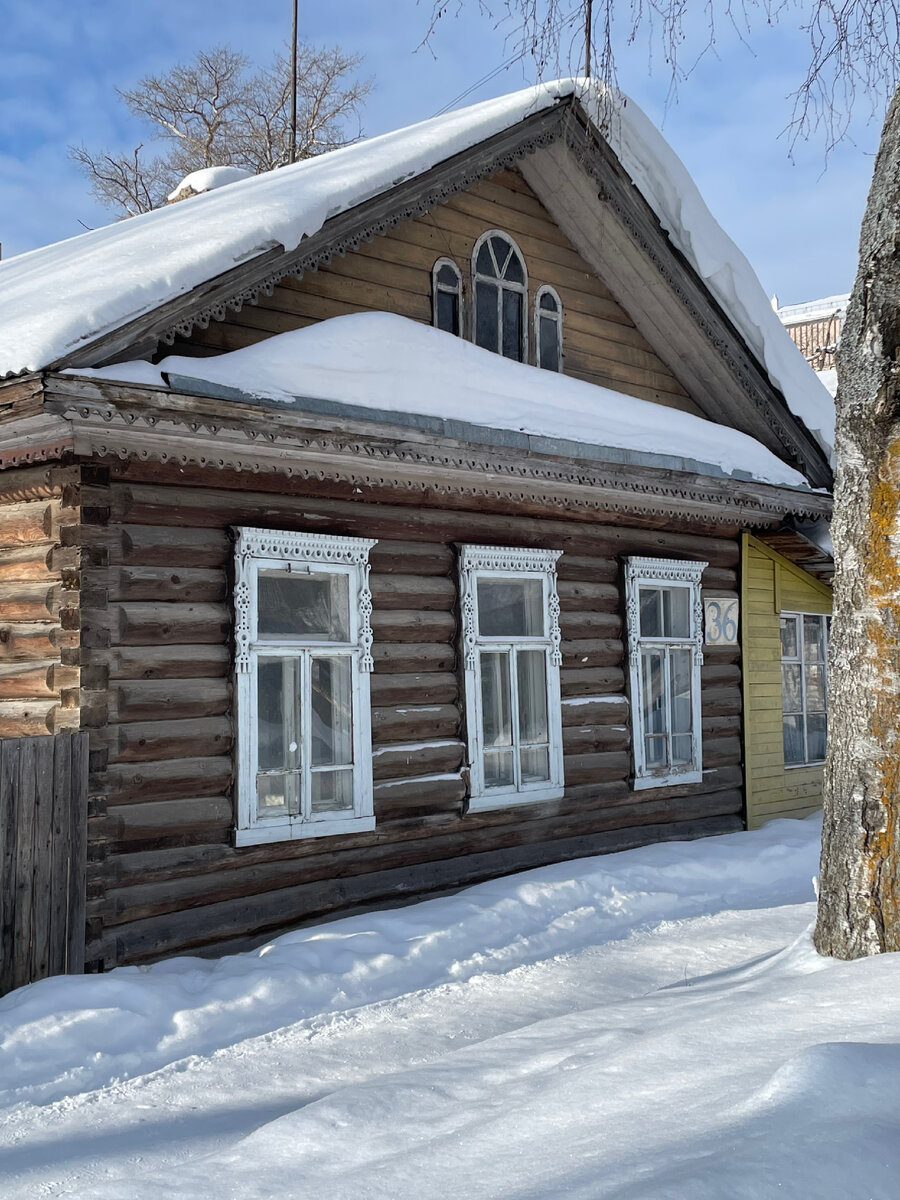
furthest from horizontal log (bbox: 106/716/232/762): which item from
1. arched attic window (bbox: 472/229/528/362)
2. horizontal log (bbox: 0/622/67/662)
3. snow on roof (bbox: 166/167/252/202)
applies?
snow on roof (bbox: 166/167/252/202)

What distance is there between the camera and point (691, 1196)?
86.6 inches

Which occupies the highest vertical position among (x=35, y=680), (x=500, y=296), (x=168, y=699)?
(x=500, y=296)

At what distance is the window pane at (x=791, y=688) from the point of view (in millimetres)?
10961

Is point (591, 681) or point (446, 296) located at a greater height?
point (446, 296)

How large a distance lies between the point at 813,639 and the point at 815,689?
51 centimetres

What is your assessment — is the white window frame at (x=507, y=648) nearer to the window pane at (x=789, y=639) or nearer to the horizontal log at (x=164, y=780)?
the horizontal log at (x=164, y=780)

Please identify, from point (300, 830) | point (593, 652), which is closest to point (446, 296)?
point (593, 652)

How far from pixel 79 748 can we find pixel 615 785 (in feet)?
14.9

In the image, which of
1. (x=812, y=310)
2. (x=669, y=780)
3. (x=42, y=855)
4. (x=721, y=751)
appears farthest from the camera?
(x=812, y=310)

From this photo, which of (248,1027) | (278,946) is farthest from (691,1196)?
(278,946)

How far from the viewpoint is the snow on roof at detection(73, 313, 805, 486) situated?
235 inches

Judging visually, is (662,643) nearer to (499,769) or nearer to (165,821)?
(499,769)

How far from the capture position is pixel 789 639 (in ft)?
36.3

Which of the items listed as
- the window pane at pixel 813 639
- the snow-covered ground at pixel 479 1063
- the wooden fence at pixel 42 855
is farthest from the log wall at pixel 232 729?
the window pane at pixel 813 639
